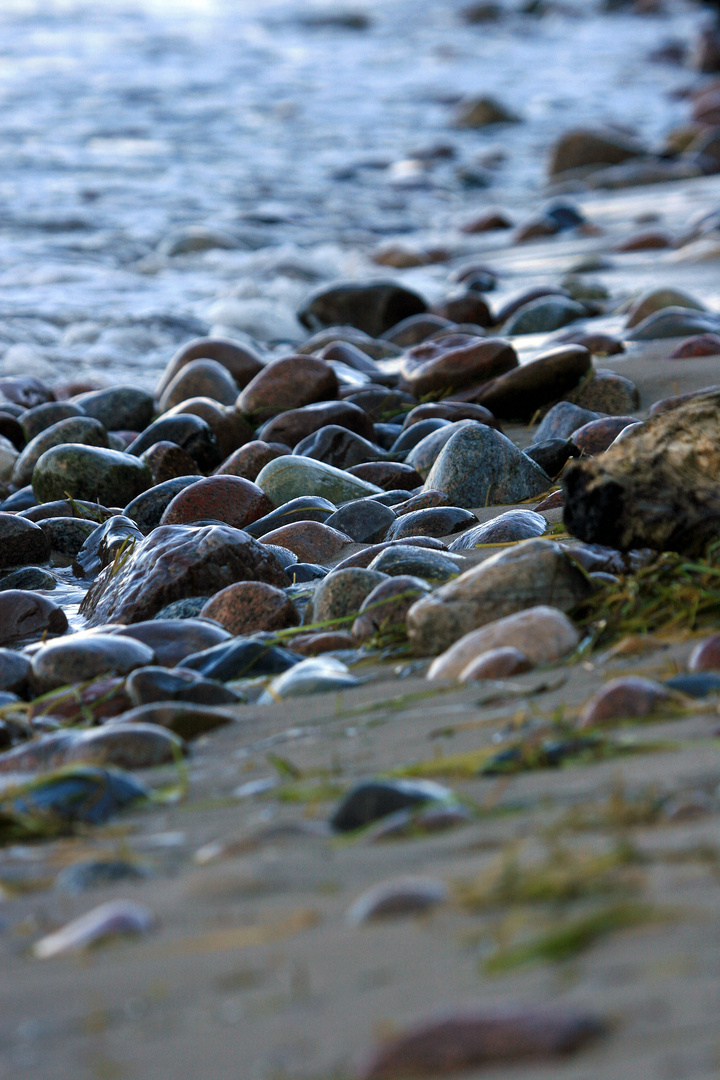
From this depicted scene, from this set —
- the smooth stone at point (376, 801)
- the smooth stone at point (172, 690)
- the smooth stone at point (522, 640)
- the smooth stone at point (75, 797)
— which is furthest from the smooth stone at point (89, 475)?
the smooth stone at point (376, 801)

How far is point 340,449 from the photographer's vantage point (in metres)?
3.58

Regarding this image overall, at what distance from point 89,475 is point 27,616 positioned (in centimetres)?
106

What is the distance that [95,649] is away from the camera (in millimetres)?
2072

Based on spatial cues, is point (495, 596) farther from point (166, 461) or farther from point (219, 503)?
point (166, 461)

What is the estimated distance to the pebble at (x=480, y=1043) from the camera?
733 millimetres

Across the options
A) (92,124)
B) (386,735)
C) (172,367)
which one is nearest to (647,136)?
(92,124)

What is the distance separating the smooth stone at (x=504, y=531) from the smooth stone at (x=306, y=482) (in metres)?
0.68

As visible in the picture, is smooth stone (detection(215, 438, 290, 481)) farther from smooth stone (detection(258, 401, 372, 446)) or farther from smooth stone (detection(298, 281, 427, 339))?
smooth stone (detection(298, 281, 427, 339))

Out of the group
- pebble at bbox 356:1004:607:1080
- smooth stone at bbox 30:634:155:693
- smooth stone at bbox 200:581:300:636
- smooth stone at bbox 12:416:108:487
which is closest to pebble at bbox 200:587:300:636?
smooth stone at bbox 200:581:300:636

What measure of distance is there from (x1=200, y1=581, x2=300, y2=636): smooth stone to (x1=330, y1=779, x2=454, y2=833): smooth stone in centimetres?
111

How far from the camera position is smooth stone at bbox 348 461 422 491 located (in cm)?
328

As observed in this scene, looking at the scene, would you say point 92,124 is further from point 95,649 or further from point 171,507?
point 95,649

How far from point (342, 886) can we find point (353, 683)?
30.8 inches

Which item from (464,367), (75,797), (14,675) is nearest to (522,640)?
(75,797)
